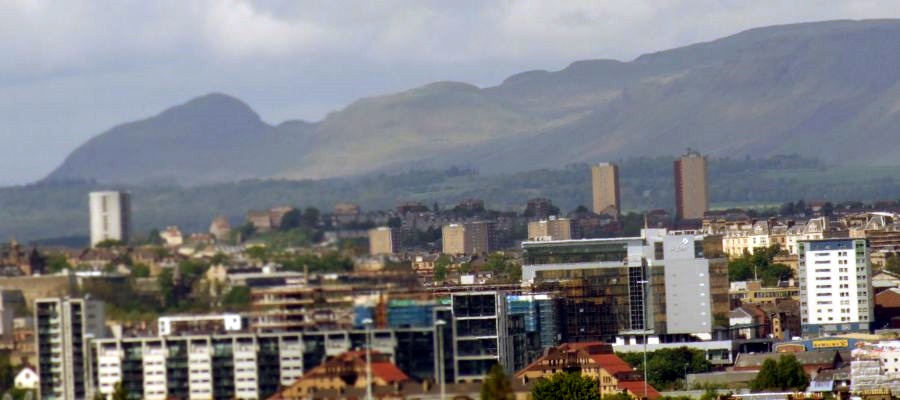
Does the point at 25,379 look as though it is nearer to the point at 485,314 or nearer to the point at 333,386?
the point at 333,386

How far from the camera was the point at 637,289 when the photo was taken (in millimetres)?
114562

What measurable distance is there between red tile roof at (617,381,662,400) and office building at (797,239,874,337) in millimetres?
35926

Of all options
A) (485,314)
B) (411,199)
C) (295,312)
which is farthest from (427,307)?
(411,199)

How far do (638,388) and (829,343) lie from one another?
1999 centimetres

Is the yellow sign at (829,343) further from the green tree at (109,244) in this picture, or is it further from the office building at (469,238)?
the green tree at (109,244)

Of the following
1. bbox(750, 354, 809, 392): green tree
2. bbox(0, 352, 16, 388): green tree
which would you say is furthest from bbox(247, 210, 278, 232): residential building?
bbox(750, 354, 809, 392): green tree

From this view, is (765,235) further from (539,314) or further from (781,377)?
(781,377)

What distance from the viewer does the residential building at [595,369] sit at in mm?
88312

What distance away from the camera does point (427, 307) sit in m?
61.3

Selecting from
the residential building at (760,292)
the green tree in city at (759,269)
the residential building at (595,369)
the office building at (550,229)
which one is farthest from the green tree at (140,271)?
the office building at (550,229)

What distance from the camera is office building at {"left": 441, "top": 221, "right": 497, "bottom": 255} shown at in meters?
148

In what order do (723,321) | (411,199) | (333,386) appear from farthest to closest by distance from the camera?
(411,199)
(723,321)
(333,386)

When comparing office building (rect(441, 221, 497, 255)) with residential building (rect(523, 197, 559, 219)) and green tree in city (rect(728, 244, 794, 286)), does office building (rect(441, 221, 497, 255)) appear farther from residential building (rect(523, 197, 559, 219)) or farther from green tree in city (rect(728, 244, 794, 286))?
green tree in city (rect(728, 244, 794, 286))

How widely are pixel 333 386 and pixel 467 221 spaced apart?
10480 cm
